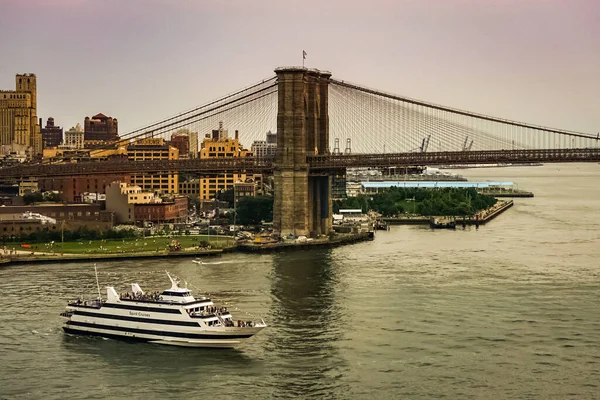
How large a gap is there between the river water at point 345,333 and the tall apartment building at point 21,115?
110025 mm

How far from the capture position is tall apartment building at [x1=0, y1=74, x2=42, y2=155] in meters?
150

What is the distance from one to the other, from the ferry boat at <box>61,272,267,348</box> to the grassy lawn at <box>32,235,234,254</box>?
18710 mm

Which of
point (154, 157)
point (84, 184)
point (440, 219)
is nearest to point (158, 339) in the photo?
point (440, 219)

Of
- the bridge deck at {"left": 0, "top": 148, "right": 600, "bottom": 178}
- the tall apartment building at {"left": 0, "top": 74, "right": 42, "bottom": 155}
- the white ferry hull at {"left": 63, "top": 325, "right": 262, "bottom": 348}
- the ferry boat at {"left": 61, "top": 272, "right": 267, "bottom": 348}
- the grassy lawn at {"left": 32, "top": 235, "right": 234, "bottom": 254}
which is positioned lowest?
the white ferry hull at {"left": 63, "top": 325, "right": 262, "bottom": 348}

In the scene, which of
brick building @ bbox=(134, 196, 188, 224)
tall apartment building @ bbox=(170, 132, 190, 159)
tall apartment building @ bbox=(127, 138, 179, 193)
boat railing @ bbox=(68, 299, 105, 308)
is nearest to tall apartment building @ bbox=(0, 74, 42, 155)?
tall apartment building @ bbox=(170, 132, 190, 159)

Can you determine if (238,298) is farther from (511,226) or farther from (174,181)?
(174,181)

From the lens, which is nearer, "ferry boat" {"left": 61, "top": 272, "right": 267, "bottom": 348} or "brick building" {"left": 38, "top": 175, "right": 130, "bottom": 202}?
"ferry boat" {"left": 61, "top": 272, "right": 267, "bottom": 348}

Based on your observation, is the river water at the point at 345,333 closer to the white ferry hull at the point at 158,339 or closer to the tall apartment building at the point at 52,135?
the white ferry hull at the point at 158,339

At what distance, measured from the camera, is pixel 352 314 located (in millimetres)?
31891

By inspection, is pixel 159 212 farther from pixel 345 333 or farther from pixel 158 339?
pixel 345 333

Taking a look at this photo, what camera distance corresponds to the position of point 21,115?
497ft

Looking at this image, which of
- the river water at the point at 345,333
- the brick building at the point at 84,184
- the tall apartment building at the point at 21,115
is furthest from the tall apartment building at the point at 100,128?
the river water at the point at 345,333

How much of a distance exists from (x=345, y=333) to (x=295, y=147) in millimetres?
26844

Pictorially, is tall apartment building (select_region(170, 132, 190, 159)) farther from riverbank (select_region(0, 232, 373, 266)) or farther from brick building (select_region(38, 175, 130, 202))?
riverbank (select_region(0, 232, 373, 266))
